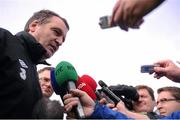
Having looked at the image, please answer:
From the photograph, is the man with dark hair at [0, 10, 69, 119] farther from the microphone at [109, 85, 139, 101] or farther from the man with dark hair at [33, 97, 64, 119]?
the microphone at [109, 85, 139, 101]

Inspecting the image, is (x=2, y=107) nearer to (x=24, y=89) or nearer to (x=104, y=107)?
(x=24, y=89)

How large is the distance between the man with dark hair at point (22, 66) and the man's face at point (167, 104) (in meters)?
1.86

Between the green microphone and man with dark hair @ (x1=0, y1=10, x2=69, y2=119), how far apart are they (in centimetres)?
18

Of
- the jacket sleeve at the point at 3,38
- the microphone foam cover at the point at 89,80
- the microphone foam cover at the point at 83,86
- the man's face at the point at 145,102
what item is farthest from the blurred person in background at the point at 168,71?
the man's face at the point at 145,102

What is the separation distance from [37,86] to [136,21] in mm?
1074

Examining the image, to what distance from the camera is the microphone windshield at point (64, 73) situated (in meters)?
2.20

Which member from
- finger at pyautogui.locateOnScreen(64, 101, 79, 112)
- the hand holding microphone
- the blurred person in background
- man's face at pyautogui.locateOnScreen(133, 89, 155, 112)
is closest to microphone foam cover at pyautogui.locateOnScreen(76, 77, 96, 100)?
the hand holding microphone

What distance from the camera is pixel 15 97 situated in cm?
215

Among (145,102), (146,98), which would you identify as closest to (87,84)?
(145,102)

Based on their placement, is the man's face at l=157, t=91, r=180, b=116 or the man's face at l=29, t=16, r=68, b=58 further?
the man's face at l=157, t=91, r=180, b=116

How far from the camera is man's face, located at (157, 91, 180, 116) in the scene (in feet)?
13.9

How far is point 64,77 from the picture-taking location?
87.0 inches

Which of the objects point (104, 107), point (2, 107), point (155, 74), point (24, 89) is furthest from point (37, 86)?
point (155, 74)

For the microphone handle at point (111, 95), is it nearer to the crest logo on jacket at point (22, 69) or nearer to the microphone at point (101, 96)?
the microphone at point (101, 96)
